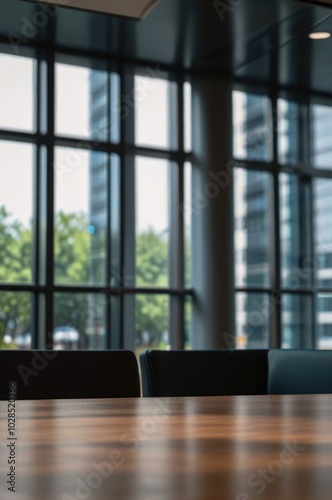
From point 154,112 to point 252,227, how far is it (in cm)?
160

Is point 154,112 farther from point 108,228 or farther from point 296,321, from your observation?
point 296,321

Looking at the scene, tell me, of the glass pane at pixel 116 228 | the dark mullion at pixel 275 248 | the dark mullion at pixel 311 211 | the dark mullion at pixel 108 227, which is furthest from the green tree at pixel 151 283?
the dark mullion at pixel 311 211

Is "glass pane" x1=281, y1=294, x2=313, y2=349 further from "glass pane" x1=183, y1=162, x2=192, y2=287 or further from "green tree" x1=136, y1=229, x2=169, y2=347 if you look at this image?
"green tree" x1=136, y1=229, x2=169, y2=347

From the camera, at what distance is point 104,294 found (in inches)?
280

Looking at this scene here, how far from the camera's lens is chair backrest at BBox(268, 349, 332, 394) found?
2494 millimetres

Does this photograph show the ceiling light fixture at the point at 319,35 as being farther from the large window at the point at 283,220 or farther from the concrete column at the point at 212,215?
the large window at the point at 283,220

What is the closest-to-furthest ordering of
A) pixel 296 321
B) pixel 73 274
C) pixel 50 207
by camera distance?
pixel 50 207 < pixel 73 274 < pixel 296 321

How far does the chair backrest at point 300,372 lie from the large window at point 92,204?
4379 mm

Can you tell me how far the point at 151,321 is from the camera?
290 inches

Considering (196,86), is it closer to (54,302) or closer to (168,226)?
(168,226)

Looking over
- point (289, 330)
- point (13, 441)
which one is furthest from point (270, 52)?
point (13, 441)

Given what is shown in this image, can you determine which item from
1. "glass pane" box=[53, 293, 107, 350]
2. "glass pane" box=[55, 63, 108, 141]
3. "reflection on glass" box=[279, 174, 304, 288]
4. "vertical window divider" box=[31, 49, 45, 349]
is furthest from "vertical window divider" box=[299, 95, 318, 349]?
"vertical window divider" box=[31, 49, 45, 349]

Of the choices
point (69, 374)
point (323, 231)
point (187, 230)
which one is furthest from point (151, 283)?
point (69, 374)

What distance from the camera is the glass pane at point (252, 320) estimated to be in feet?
25.6
